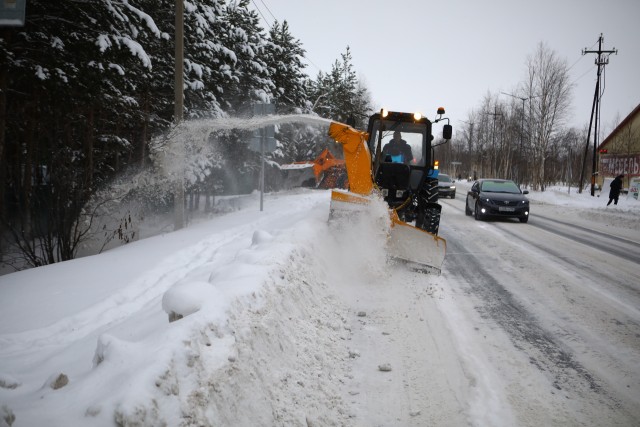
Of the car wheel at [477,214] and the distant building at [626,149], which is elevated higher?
the distant building at [626,149]

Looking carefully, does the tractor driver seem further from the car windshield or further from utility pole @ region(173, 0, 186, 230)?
the car windshield

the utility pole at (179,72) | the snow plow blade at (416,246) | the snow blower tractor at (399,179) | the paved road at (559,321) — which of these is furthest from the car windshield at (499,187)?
the utility pole at (179,72)

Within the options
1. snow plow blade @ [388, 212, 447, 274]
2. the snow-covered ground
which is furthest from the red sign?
the snow-covered ground

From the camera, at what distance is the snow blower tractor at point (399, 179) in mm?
6648

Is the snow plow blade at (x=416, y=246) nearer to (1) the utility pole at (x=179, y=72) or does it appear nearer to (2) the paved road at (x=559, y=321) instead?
(2) the paved road at (x=559, y=321)

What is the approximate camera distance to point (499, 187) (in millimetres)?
15531

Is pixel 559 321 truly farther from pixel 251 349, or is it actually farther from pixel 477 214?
pixel 477 214

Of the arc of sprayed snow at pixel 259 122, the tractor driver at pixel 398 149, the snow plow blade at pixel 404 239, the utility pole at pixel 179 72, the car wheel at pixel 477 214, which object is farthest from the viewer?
the car wheel at pixel 477 214

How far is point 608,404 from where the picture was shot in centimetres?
309

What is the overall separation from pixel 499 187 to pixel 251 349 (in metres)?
14.8

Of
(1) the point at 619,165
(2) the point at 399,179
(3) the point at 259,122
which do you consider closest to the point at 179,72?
(3) the point at 259,122

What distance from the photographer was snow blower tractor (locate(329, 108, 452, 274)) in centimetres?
665

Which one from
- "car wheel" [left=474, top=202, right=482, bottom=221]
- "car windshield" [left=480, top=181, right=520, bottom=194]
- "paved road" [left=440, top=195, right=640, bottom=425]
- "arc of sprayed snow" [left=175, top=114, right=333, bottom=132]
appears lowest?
"paved road" [left=440, top=195, right=640, bottom=425]

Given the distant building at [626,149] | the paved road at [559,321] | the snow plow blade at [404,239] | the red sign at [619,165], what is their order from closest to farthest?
the paved road at [559,321] < the snow plow blade at [404,239] < the distant building at [626,149] < the red sign at [619,165]
